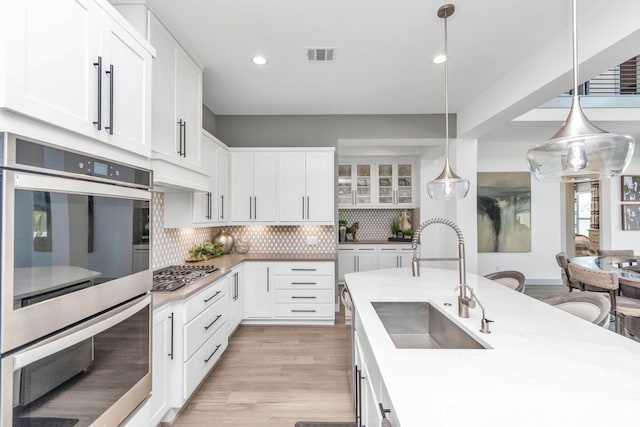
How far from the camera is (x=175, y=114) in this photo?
89.4 inches

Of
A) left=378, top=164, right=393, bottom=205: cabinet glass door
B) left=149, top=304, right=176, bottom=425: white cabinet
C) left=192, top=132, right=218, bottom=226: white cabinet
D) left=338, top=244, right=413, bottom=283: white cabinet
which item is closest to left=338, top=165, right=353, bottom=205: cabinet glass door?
left=378, top=164, right=393, bottom=205: cabinet glass door

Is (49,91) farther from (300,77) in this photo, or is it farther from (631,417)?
(300,77)

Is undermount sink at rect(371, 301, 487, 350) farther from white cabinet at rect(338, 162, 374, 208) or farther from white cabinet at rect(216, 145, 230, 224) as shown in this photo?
white cabinet at rect(338, 162, 374, 208)

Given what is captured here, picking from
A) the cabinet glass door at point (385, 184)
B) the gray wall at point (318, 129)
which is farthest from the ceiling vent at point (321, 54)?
the cabinet glass door at point (385, 184)

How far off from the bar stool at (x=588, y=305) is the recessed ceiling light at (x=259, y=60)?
3.01 metres

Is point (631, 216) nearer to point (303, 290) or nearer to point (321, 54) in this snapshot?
point (303, 290)

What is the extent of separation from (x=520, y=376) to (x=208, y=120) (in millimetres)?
4151

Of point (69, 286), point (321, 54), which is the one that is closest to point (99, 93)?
point (69, 286)

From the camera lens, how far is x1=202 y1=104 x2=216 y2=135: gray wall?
12.7ft

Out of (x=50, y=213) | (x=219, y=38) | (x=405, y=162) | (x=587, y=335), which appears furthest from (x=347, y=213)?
(x=50, y=213)

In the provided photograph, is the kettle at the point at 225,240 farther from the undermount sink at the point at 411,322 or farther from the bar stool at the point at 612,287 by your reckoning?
the bar stool at the point at 612,287

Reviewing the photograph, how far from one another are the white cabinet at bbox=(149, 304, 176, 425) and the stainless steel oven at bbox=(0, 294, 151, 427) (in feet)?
0.76

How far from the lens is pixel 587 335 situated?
123 centimetres

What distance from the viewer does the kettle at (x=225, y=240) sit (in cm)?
392
